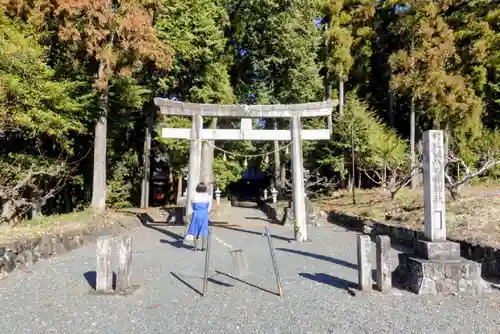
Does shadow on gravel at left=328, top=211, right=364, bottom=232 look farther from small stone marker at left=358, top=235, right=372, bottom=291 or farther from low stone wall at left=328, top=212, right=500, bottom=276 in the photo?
small stone marker at left=358, top=235, right=372, bottom=291

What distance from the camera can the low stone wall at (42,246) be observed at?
21.1 feet

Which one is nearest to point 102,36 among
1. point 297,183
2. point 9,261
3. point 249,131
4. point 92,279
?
point 249,131

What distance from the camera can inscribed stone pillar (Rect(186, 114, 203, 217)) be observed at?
10.6 meters

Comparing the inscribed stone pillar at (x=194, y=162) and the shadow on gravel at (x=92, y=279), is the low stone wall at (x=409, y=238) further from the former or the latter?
the inscribed stone pillar at (x=194, y=162)

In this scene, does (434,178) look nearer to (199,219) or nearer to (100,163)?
(199,219)

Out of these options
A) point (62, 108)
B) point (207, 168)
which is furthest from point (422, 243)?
point (62, 108)

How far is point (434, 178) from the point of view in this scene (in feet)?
18.4

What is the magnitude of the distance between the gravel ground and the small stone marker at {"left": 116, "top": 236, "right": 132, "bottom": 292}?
20 cm

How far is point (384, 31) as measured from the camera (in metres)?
23.5

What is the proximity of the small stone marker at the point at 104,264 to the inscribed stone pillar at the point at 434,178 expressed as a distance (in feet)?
14.0

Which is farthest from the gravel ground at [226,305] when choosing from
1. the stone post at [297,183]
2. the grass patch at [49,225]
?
the stone post at [297,183]

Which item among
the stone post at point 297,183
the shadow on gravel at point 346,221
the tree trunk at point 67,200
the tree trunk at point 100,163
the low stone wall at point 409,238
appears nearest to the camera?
the low stone wall at point 409,238

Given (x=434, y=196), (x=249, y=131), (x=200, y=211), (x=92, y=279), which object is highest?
(x=249, y=131)

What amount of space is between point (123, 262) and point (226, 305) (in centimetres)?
150
